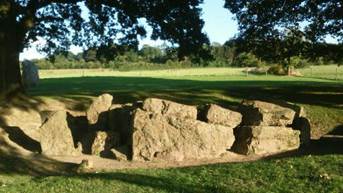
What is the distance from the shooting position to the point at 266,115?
18.3 metres

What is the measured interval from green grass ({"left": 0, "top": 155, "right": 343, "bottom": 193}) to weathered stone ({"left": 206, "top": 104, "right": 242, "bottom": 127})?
5.37 metres

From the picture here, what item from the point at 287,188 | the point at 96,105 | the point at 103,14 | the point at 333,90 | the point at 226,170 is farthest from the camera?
the point at 333,90

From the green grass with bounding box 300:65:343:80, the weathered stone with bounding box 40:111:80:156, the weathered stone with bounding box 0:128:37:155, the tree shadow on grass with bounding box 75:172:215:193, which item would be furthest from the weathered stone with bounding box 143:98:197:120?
the green grass with bounding box 300:65:343:80

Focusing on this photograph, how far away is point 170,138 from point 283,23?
1263 cm

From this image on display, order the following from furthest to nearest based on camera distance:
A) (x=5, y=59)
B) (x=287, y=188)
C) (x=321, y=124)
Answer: (x=5, y=59)
(x=321, y=124)
(x=287, y=188)

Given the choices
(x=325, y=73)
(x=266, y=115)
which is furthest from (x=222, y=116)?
(x=325, y=73)

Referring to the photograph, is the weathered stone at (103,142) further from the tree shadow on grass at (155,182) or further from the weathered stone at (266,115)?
the tree shadow on grass at (155,182)

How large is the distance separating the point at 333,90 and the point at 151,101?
16.1m

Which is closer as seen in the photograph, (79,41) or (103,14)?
(103,14)

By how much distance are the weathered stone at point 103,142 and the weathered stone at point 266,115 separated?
13.5 feet

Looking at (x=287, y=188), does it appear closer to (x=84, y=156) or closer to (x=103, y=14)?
(x=84, y=156)

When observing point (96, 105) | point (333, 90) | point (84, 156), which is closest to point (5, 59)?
point (96, 105)

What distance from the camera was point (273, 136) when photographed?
18.2 m

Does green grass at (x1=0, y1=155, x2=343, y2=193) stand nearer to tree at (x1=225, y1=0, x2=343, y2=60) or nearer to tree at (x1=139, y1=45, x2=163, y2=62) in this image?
tree at (x1=225, y1=0, x2=343, y2=60)
